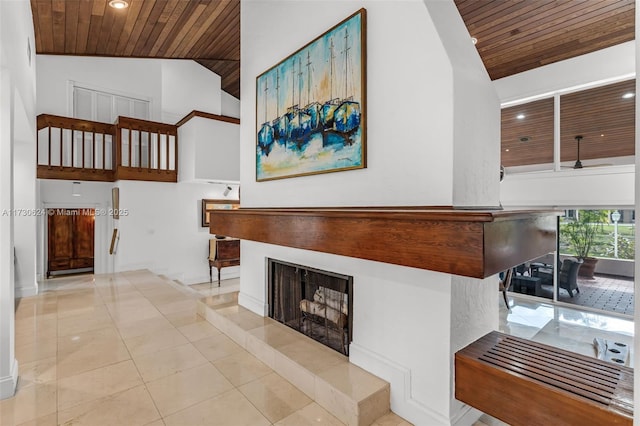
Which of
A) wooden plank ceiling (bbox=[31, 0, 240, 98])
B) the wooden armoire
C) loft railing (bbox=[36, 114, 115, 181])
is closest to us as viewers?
wooden plank ceiling (bbox=[31, 0, 240, 98])

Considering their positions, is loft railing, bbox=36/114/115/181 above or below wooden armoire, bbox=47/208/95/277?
above

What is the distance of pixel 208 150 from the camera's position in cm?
686

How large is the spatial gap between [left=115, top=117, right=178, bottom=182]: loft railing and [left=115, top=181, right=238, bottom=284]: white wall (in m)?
0.24

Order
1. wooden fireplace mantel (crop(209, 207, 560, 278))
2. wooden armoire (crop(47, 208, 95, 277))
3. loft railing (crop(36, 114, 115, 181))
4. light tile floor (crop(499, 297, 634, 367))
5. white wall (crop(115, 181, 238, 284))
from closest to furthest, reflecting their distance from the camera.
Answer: wooden fireplace mantel (crop(209, 207, 560, 278)) → light tile floor (crop(499, 297, 634, 367)) → loft railing (crop(36, 114, 115, 181)) → white wall (crop(115, 181, 238, 284)) → wooden armoire (crop(47, 208, 95, 277))

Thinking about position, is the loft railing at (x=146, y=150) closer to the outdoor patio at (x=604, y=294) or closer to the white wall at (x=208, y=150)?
the white wall at (x=208, y=150)

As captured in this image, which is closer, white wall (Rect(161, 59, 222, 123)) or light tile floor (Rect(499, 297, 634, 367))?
light tile floor (Rect(499, 297, 634, 367))

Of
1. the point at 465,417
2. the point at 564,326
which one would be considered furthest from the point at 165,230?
the point at 564,326

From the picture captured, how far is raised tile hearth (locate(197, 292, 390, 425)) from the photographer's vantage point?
2.14 m

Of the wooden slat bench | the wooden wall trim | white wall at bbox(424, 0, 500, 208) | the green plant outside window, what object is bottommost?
the wooden slat bench

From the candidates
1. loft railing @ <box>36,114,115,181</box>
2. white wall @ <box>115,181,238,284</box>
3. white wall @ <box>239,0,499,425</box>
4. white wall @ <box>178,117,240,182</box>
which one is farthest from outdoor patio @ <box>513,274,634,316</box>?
loft railing @ <box>36,114,115,181</box>

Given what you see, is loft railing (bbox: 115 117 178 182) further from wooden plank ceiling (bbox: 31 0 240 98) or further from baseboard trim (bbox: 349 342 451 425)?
baseboard trim (bbox: 349 342 451 425)

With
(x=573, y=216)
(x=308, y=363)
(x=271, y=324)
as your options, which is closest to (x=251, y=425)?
(x=308, y=363)

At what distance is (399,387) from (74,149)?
23.8ft

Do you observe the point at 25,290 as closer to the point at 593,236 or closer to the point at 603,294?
the point at 593,236
